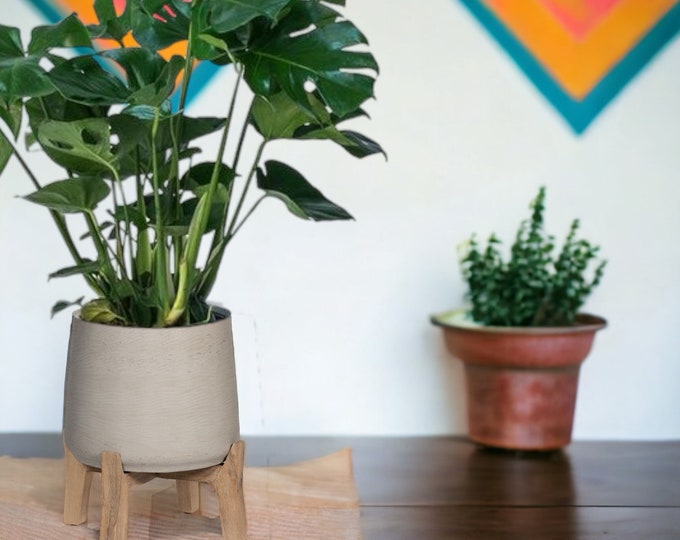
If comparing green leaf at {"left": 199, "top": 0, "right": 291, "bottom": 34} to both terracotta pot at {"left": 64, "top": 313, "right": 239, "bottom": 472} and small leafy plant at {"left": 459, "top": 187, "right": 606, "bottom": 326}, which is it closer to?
terracotta pot at {"left": 64, "top": 313, "right": 239, "bottom": 472}

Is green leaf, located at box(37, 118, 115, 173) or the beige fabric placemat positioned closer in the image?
green leaf, located at box(37, 118, 115, 173)

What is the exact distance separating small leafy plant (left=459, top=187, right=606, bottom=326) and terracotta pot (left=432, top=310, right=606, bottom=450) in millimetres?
57

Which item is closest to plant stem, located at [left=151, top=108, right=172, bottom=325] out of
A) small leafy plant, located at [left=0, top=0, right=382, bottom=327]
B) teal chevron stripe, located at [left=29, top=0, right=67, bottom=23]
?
small leafy plant, located at [left=0, top=0, right=382, bottom=327]

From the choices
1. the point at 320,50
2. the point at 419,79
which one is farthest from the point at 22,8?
the point at 320,50

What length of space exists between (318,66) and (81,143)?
27 centimetres

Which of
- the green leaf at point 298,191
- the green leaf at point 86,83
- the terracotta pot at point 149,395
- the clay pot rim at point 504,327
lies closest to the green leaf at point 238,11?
the green leaf at point 86,83

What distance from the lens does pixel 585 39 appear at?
2010 mm

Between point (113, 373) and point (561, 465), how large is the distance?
1.05m

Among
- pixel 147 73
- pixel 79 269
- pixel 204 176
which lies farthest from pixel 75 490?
pixel 147 73

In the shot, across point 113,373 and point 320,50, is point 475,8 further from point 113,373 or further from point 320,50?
point 113,373

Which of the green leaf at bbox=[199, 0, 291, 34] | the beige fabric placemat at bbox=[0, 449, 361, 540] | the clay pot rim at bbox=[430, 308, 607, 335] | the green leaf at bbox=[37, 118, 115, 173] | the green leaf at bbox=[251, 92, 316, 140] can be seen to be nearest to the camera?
the green leaf at bbox=[199, 0, 291, 34]

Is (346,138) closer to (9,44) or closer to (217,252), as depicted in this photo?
(217,252)

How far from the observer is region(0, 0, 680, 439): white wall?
2014 mm

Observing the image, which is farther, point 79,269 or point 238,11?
point 79,269
